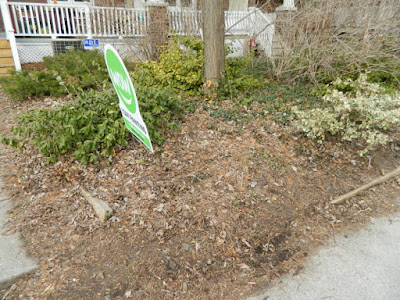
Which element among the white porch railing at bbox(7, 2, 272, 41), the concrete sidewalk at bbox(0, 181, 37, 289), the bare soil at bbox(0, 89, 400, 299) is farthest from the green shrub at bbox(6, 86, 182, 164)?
the white porch railing at bbox(7, 2, 272, 41)

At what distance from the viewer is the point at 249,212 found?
288 centimetres

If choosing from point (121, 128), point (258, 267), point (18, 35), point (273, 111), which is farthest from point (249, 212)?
point (18, 35)

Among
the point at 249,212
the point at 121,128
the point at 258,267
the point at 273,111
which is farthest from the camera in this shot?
the point at 273,111

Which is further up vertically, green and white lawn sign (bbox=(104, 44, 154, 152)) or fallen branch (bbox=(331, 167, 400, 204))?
green and white lawn sign (bbox=(104, 44, 154, 152))

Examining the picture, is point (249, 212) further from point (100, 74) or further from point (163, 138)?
point (100, 74)

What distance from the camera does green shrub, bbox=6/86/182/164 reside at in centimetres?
331

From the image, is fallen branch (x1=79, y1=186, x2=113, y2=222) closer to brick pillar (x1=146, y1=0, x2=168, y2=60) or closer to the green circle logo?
the green circle logo

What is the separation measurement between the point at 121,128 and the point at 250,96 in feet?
9.43

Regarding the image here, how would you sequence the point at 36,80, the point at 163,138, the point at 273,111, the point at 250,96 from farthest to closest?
the point at 36,80 < the point at 250,96 < the point at 273,111 < the point at 163,138

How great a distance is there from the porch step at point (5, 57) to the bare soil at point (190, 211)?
16.0ft

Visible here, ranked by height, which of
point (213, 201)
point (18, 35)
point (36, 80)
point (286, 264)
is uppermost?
point (18, 35)

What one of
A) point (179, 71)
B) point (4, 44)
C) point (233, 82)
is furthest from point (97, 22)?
point (233, 82)

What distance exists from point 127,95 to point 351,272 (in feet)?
8.49

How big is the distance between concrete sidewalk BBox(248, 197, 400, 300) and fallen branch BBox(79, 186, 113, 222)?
155 cm
